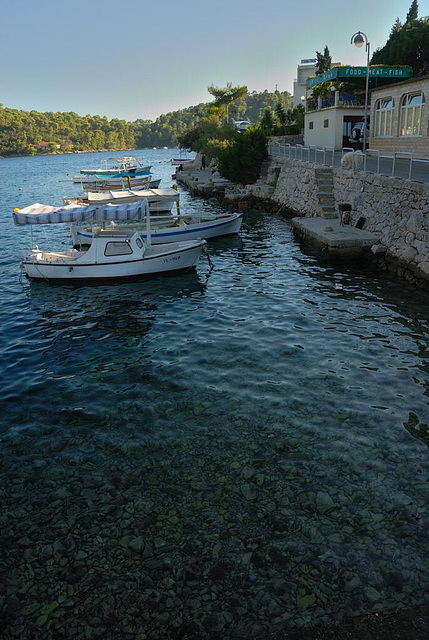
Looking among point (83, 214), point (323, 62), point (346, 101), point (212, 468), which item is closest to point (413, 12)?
point (323, 62)

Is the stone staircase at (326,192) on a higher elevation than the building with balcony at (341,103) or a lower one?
lower

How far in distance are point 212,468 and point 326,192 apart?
25740 millimetres

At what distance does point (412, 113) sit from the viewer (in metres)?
32.1

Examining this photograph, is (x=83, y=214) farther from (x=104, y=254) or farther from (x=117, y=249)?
(x=117, y=249)

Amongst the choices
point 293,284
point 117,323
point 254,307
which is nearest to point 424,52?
point 293,284

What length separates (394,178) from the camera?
2362 cm

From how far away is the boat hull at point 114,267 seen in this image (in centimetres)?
2197

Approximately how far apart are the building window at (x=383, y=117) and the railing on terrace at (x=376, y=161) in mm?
4011

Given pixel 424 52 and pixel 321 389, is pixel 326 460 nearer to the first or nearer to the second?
pixel 321 389

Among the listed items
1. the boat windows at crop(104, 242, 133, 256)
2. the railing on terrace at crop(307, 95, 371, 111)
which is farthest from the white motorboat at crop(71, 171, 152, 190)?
the boat windows at crop(104, 242, 133, 256)

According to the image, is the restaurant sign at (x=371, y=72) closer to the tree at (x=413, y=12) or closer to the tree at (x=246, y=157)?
the tree at (x=246, y=157)

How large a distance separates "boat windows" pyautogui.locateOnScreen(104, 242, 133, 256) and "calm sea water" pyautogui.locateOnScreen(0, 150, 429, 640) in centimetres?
435

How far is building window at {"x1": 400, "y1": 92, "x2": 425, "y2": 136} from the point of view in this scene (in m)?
30.9

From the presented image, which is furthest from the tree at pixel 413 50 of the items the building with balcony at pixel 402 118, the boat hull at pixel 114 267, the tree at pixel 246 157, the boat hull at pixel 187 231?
the boat hull at pixel 114 267
